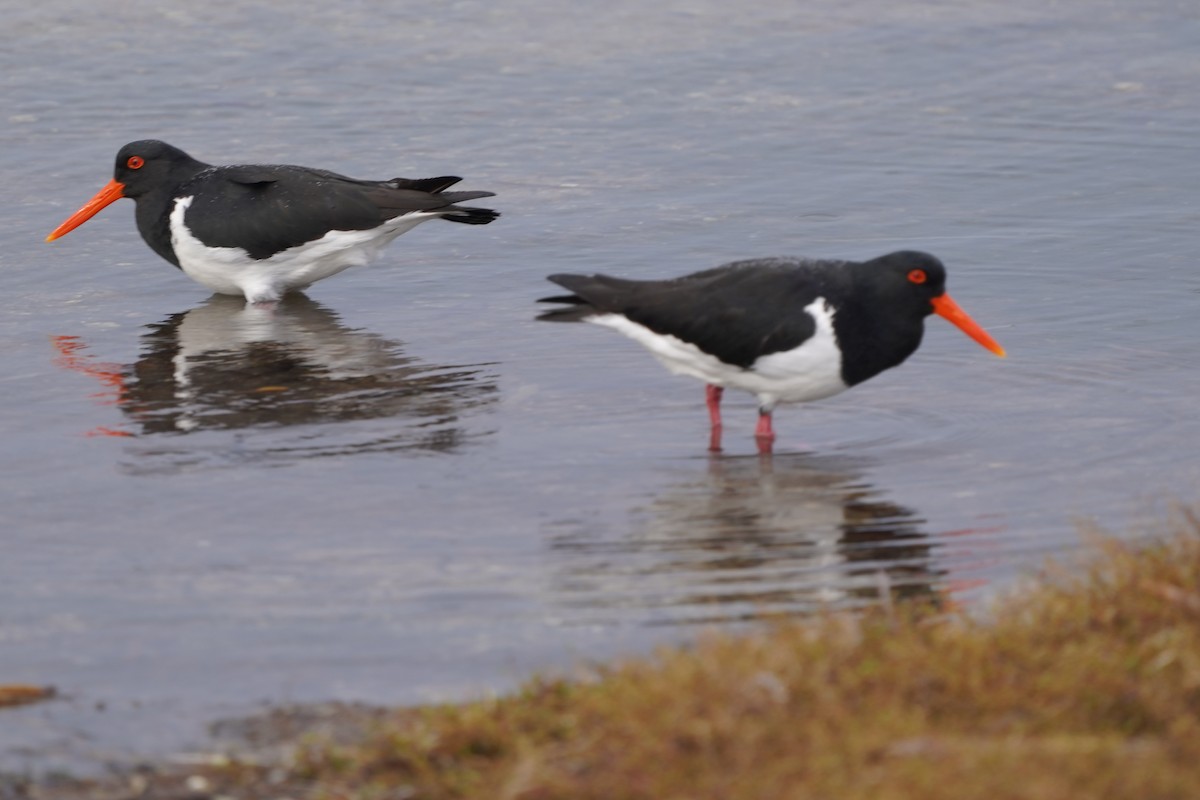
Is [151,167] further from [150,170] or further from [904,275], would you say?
[904,275]

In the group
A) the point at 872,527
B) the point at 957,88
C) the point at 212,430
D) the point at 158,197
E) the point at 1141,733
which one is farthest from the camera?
the point at 957,88

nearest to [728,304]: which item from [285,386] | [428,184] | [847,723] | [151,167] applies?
[285,386]

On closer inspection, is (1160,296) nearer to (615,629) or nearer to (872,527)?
(872,527)

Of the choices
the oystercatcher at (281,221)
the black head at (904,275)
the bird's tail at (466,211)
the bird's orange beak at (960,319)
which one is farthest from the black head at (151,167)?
the bird's orange beak at (960,319)

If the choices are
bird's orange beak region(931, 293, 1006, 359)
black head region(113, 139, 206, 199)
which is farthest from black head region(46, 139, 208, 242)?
bird's orange beak region(931, 293, 1006, 359)

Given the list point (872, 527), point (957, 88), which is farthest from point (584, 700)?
point (957, 88)

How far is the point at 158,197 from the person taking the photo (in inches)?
457

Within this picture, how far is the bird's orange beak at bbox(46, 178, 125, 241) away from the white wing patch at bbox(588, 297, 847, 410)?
509cm

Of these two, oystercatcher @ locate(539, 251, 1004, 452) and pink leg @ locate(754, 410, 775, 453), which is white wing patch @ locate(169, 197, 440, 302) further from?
pink leg @ locate(754, 410, 775, 453)

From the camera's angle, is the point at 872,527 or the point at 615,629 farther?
the point at 872,527

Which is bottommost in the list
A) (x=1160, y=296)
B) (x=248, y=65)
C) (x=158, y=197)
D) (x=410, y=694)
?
(x=410, y=694)

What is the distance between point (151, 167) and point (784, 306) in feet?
18.6

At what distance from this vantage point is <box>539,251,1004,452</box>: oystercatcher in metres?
7.88

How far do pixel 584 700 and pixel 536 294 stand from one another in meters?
6.55
